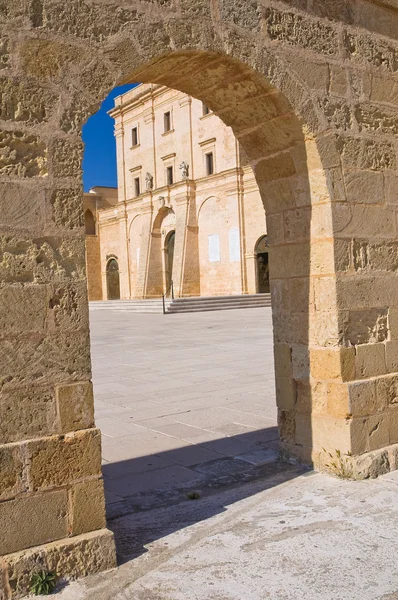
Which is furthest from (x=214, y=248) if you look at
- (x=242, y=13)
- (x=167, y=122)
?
(x=242, y=13)

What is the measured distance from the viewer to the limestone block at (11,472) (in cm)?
293

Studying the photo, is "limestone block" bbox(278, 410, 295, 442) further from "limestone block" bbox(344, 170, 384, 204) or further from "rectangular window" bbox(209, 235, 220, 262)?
"rectangular window" bbox(209, 235, 220, 262)

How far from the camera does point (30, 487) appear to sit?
3.01m

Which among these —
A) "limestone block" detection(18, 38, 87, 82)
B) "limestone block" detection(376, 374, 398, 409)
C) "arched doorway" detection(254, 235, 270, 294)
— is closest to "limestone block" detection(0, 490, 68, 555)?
"limestone block" detection(18, 38, 87, 82)

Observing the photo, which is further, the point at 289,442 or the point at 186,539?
the point at 289,442

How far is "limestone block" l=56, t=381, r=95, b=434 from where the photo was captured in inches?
123

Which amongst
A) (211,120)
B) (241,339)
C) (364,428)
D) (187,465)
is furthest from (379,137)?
(211,120)

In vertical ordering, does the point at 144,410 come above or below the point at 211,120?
below

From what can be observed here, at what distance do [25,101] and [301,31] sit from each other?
2083 millimetres

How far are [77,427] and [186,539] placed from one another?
91 centimetres

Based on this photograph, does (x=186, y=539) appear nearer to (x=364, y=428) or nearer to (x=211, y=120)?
(x=364, y=428)

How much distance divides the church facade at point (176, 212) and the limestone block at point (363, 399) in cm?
Answer: 2368

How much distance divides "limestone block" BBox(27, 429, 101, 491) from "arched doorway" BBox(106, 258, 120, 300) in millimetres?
37291

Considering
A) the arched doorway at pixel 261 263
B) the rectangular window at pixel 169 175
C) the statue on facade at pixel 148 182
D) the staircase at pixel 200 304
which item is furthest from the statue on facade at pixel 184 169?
the staircase at pixel 200 304
